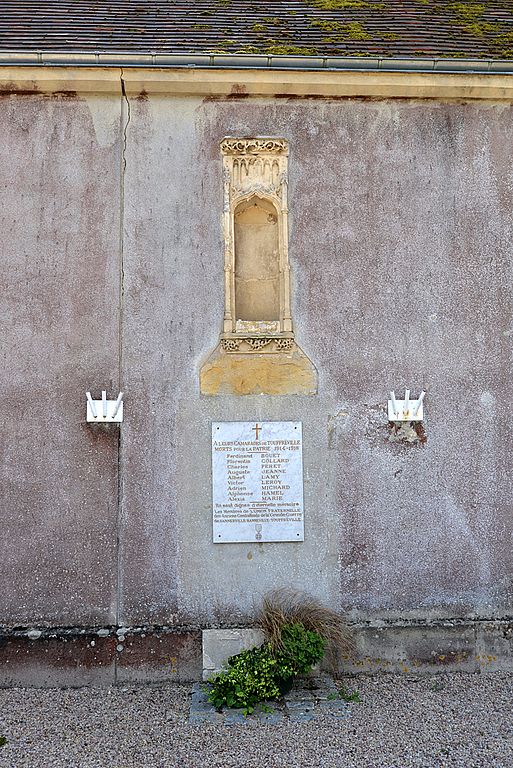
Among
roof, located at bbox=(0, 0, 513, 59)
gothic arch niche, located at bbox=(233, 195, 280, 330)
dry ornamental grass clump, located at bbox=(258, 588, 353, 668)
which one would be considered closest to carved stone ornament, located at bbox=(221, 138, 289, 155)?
gothic arch niche, located at bbox=(233, 195, 280, 330)

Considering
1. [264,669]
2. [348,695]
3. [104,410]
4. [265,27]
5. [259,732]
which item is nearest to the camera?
[259,732]

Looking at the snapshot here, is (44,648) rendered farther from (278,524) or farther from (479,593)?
(479,593)

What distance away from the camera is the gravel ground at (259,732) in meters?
4.61

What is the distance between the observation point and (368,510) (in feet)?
21.9

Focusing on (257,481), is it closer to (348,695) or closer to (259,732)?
(348,695)

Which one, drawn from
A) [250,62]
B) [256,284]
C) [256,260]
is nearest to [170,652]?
[256,284]

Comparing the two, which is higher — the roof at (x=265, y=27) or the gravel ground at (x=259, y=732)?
the roof at (x=265, y=27)

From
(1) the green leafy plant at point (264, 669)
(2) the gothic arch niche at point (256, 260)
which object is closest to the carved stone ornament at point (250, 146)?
(2) the gothic arch niche at point (256, 260)

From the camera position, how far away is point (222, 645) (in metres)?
6.04

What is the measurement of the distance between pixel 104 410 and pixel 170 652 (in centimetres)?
221

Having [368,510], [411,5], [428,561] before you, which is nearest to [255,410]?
[368,510]

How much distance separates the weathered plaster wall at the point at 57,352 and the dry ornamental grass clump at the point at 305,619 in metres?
1.41

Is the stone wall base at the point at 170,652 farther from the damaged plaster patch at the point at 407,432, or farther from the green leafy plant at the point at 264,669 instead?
the damaged plaster patch at the point at 407,432

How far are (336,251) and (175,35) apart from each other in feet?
9.13
